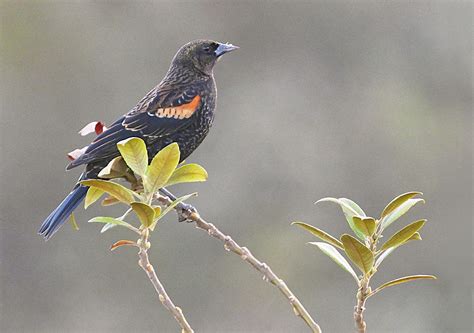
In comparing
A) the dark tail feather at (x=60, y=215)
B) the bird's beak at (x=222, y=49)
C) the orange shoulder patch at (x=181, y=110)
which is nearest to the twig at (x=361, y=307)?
the dark tail feather at (x=60, y=215)

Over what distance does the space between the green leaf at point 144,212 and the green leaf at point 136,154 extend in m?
0.12

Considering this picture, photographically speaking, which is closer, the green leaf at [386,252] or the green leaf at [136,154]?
the green leaf at [386,252]

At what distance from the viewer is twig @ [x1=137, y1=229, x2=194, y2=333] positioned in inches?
47.9

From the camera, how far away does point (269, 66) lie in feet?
38.5

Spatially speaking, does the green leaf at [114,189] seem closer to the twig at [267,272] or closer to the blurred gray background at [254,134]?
the twig at [267,272]

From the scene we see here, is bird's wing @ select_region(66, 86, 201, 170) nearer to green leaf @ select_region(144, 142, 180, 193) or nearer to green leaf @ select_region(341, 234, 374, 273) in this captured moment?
green leaf @ select_region(144, 142, 180, 193)

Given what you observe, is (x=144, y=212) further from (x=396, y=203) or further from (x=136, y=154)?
(x=396, y=203)

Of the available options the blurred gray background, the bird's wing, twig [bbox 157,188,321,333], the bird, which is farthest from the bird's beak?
the blurred gray background

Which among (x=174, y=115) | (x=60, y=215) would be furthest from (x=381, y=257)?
(x=174, y=115)

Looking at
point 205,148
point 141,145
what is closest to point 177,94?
point 141,145

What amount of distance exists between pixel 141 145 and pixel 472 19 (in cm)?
1048

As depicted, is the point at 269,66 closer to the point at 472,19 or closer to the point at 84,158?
the point at 472,19

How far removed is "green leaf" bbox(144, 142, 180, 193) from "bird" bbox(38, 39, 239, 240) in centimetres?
77

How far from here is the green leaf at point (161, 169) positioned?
145 cm
